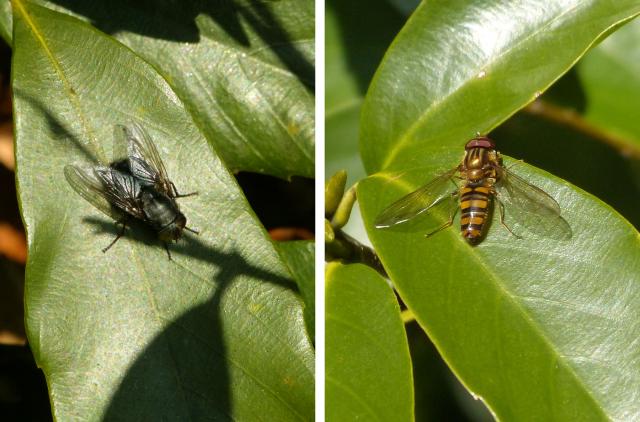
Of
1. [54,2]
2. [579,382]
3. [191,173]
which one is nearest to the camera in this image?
[579,382]

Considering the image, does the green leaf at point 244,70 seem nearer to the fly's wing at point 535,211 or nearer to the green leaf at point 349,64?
the green leaf at point 349,64

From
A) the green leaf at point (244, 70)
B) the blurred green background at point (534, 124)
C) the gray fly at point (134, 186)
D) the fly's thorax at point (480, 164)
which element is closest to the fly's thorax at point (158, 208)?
the gray fly at point (134, 186)

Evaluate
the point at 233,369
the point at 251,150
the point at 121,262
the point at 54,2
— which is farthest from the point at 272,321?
the point at 54,2

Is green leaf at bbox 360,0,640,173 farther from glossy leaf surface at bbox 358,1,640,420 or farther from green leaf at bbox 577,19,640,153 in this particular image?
green leaf at bbox 577,19,640,153

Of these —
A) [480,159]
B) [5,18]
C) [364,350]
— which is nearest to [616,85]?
[480,159]

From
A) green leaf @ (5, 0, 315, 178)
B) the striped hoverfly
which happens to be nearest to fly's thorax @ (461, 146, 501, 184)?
the striped hoverfly

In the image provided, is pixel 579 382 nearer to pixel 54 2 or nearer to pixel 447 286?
pixel 447 286

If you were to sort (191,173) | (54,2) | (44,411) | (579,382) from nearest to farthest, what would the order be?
(579,382), (191,173), (54,2), (44,411)
